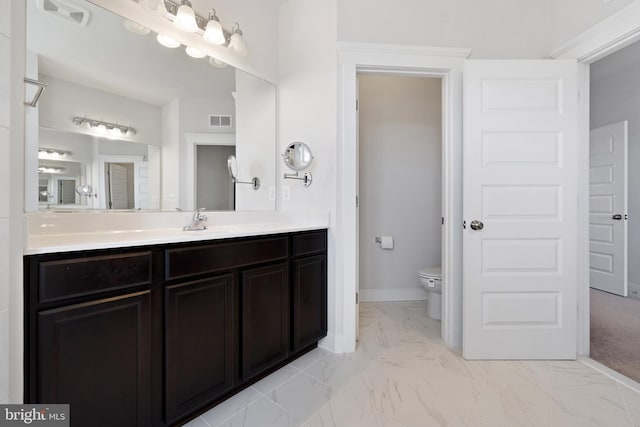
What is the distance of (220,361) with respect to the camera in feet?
4.60

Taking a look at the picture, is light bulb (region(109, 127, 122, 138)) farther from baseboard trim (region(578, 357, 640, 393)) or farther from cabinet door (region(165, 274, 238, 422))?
baseboard trim (region(578, 357, 640, 393))

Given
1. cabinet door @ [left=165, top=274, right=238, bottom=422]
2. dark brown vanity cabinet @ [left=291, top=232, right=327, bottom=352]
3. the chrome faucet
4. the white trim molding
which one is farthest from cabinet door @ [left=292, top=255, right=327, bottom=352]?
the white trim molding

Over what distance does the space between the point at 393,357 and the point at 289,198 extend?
1353mm

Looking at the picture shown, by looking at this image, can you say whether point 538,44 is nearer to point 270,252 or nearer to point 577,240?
point 577,240

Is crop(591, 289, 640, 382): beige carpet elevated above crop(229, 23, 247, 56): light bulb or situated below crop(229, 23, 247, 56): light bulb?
below

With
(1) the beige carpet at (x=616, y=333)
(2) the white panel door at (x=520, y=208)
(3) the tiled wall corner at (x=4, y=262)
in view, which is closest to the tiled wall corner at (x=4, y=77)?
(3) the tiled wall corner at (x=4, y=262)

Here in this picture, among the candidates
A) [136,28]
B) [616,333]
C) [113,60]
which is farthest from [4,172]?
[616,333]

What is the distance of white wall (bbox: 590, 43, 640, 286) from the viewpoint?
10.5ft

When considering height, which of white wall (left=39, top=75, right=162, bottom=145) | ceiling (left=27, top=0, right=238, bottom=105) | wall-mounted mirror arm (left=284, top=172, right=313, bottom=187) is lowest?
wall-mounted mirror arm (left=284, top=172, right=313, bottom=187)

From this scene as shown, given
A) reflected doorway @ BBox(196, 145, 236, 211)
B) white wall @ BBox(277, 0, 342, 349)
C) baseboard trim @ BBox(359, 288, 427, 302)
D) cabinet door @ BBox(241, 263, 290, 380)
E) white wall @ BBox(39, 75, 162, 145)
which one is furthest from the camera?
baseboard trim @ BBox(359, 288, 427, 302)

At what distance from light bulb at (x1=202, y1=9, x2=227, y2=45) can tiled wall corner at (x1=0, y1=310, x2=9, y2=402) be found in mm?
1703

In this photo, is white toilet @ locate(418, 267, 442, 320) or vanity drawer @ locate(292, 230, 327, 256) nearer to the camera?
vanity drawer @ locate(292, 230, 327, 256)

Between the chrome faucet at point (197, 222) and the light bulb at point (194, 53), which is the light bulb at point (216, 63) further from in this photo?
the chrome faucet at point (197, 222)

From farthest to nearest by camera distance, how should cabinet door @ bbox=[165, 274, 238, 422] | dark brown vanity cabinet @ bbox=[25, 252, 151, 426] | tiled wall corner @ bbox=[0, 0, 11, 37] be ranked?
1. cabinet door @ bbox=[165, 274, 238, 422]
2. dark brown vanity cabinet @ bbox=[25, 252, 151, 426]
3. tiled wall corner @ bbox=[0, 0, 11, 37]
